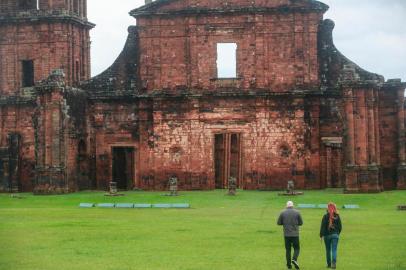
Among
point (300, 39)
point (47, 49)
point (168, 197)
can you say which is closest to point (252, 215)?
point (168, 197)

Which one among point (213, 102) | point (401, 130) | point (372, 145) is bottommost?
point (372, 145)

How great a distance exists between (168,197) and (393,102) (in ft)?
41.3

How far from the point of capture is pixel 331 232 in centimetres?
1755

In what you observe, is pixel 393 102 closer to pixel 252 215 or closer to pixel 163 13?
pixel 163 13

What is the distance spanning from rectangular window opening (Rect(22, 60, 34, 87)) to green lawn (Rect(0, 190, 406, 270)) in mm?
10340

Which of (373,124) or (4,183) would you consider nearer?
(373,124)

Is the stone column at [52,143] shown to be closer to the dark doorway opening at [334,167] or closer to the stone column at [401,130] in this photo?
the dark doorway opening at [334,167]

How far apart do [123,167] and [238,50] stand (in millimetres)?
8415

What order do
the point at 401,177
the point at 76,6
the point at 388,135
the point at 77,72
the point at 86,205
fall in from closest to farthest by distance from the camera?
the point at 86,205
the point at 401,177
the point at 388,135
the point at 76,6
the point at 77,72

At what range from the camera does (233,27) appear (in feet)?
136

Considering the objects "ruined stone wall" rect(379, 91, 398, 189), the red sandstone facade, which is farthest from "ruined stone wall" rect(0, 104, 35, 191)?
"ruined stone wall" rect(379, 91, 398, 189)

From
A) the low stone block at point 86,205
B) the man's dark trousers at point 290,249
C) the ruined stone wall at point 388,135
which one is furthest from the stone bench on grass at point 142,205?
the man's dark trousers at point 290,249

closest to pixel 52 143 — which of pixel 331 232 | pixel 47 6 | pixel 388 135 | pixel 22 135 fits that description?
pixel 22 135

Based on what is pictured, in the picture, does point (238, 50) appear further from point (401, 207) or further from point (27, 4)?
point (401, 207)
